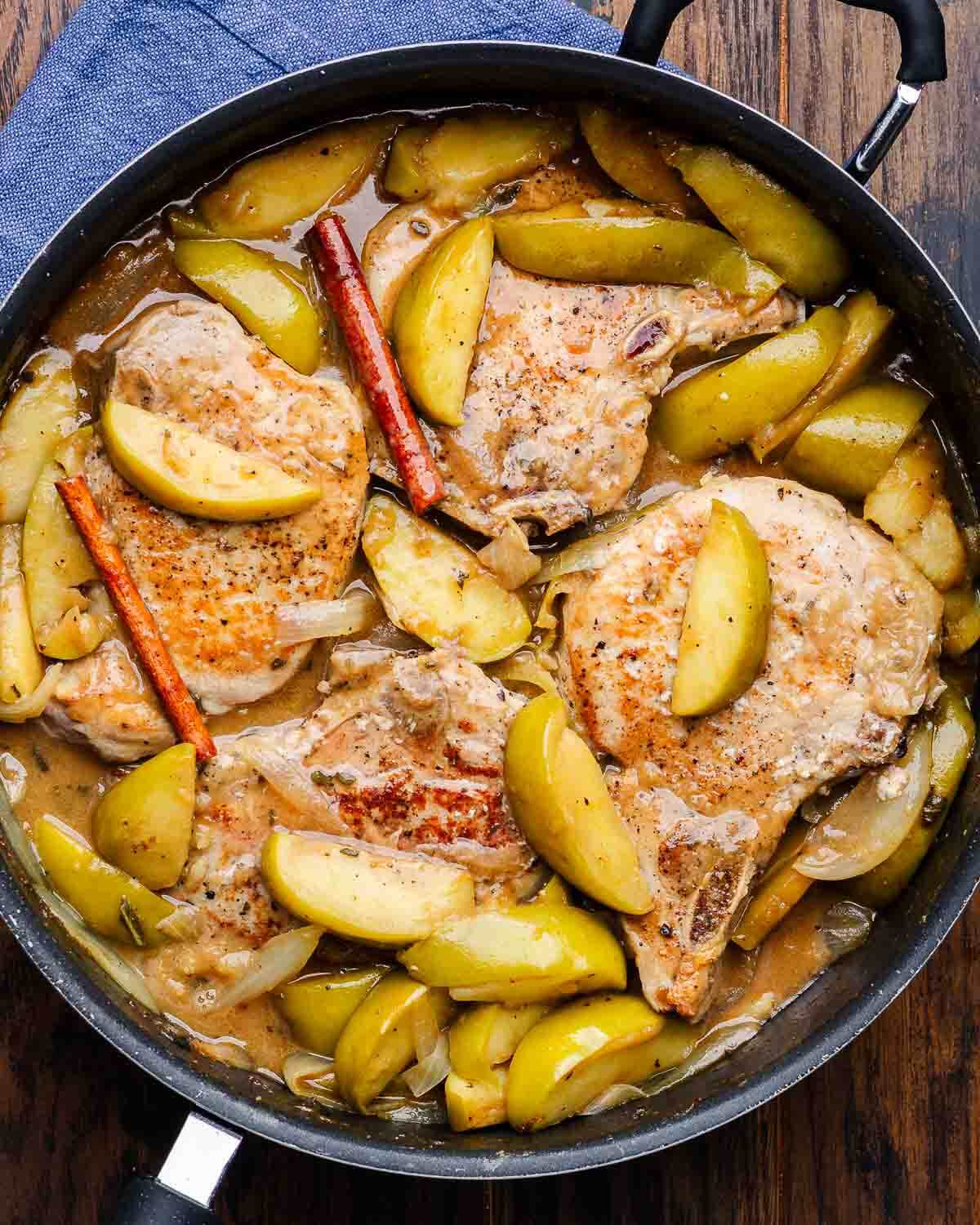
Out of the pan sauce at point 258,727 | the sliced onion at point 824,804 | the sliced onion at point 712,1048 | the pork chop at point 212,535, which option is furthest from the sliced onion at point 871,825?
the pork chop at point 212,535

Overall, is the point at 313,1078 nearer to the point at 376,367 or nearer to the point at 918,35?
the point at 376,367

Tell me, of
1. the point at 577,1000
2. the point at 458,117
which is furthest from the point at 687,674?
the point at 458,117

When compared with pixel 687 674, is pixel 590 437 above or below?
above

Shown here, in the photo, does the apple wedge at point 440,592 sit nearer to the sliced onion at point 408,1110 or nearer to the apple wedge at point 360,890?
the apple wedge at point 360,890

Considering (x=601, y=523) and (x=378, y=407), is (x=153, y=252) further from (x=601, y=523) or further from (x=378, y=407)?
(x=601, y=523)

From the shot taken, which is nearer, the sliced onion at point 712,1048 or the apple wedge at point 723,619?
the apple wedge at point 723,619

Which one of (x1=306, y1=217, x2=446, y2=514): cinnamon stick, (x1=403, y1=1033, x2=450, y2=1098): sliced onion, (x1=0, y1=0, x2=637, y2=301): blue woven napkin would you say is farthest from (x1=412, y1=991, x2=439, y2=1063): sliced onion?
(x1=0, y1=0, x2=637, y2=301): blue woven napkin
